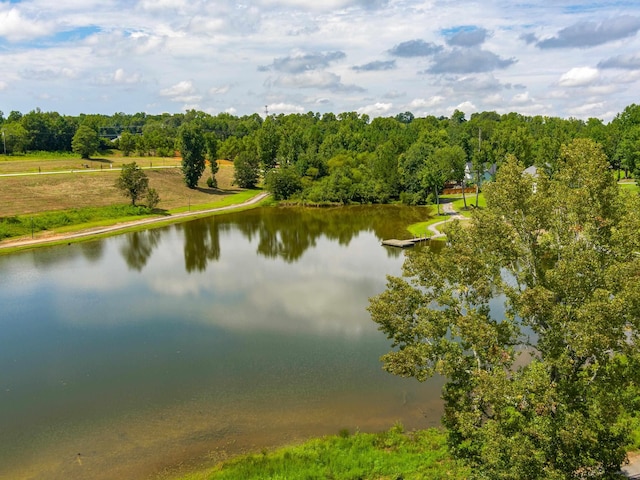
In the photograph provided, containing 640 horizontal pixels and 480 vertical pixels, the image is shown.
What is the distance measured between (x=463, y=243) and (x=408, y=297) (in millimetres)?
2463

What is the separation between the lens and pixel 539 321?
13.7m

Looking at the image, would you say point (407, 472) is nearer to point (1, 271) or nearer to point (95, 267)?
point (95, 267)

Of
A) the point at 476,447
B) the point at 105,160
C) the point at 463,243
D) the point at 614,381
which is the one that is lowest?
the point at 476,447

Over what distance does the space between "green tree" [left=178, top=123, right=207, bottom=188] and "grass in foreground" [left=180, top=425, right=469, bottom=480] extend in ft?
262

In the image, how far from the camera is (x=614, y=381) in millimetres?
12547

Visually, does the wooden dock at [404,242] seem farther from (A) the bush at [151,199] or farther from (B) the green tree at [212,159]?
(B) the green tree at [212,159]

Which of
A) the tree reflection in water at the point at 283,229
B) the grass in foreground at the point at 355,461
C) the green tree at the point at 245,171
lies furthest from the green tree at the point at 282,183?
the grass in foreground at the point at 355,461

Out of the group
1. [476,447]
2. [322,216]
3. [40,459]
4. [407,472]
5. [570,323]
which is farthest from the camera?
[322,216]

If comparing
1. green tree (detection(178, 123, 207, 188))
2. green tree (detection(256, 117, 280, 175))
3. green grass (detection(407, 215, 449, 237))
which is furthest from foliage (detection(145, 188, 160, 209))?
green grass (detection(407, 215, 449, 237))

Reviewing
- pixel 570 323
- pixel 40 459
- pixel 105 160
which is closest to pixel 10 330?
pixel 40 459

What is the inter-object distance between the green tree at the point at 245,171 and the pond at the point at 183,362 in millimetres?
56656

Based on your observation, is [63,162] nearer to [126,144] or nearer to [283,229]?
[126,144]

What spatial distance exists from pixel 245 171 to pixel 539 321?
93.4m

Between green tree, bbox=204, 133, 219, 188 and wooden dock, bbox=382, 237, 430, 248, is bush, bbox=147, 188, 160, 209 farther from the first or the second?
wooden dock, bbox=382, 237, 430, 248
